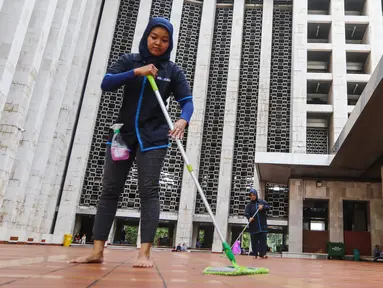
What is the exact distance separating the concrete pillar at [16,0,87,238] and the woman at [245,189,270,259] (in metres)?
8.97

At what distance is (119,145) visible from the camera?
291 cm

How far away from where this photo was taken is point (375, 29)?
952 inches

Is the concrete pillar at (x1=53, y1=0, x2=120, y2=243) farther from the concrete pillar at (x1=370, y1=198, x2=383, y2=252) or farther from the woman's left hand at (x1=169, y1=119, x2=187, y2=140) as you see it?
the woman's left hand at (x1=169, y1=119, x2=187, y2=140)

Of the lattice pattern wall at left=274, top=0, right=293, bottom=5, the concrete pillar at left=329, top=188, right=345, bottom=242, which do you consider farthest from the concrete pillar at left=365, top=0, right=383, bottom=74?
the concrete pillar at left=329, top=188, right=345, bottom=242

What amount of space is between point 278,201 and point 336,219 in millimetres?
8720

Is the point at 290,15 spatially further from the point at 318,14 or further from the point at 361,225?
the point at 361,225

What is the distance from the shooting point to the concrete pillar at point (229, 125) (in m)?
24.7

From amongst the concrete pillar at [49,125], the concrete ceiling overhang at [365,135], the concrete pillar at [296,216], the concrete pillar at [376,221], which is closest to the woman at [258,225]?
the concrete ceiling overhang at [365,135]

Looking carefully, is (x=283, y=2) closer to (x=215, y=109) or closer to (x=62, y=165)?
(x=215, y=109)

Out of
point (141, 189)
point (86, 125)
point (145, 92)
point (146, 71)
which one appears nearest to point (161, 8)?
point (86, 125)

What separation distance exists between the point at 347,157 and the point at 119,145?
1232 cm

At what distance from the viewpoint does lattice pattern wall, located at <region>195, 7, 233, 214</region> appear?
25.7 meters

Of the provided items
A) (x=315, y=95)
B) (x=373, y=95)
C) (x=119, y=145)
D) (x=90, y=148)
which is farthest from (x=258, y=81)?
(x=119, y=145)

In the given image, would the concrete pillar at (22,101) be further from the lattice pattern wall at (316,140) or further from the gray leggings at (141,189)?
the lattice pattern wall at (316,140)
